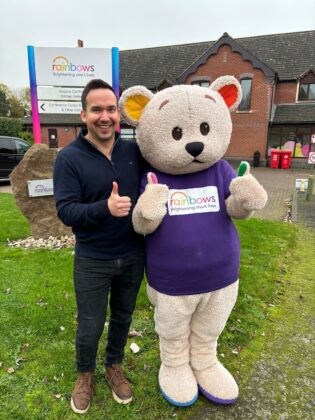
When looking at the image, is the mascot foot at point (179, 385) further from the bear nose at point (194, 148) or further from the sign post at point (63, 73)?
the sign post at point (63, 73)

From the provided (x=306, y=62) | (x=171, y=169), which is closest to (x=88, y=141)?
(x=171, y=169)

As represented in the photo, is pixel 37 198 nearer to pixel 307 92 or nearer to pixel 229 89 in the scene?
pixel 229 89

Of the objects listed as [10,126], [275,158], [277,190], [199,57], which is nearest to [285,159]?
[275,158]

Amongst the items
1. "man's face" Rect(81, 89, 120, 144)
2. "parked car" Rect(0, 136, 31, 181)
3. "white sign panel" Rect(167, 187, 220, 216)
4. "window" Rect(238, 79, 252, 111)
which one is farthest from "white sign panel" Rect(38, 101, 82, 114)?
"window" Rect(238, 79, 252, 111)

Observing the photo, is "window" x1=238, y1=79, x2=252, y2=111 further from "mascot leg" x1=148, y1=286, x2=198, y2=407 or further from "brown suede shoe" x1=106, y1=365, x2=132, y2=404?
"brown suede shoe" x1=106, y1=365, x2=132, y2=404

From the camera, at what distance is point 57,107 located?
6098 mm

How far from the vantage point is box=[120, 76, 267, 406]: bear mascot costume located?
6.86 ft

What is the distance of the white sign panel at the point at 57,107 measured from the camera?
239 inches

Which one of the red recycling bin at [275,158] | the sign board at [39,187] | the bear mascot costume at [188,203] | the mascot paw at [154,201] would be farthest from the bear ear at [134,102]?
the red recycling bin at [275,158]

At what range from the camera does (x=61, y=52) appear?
5789 millimetres

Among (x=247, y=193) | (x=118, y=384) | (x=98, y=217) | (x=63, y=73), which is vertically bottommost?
(x=118, y=384)

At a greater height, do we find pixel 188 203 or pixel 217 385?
pixel 188 203

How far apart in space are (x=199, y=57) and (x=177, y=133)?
20.8 metres

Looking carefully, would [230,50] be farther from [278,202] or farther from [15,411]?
[15,411]
